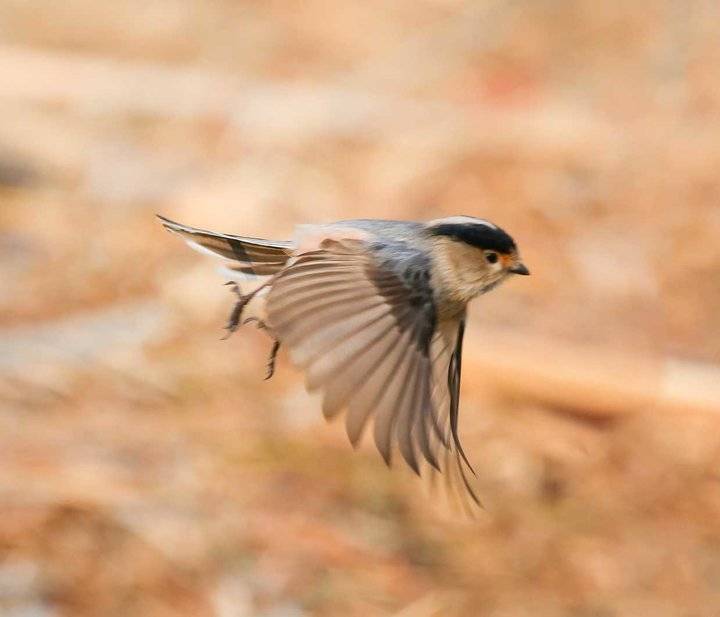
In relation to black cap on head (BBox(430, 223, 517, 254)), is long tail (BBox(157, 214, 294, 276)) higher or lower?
lower

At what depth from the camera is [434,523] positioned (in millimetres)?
4285

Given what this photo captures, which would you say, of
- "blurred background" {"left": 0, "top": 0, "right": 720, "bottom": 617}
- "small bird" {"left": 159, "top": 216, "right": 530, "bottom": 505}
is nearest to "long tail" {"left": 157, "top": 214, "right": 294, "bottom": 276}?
"small bird" {"left": 159, "top": 216, "right": 530, "bottom": 505}

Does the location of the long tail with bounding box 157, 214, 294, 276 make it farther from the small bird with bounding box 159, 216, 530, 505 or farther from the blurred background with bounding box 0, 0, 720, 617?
the blurred background with bounding box 0, 0, 720, 617

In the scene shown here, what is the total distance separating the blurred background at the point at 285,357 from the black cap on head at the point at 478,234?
1.67 m

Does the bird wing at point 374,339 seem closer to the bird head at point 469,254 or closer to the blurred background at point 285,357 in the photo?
the bird head at point 469,254

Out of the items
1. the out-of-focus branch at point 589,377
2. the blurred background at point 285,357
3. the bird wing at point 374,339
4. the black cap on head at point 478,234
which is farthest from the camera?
the out-of-focus branch at point 589,377

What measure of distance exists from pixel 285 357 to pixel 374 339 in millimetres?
2582

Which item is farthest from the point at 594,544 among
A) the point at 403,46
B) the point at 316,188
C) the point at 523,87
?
the point at 403,46

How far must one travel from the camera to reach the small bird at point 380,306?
232 centimetres

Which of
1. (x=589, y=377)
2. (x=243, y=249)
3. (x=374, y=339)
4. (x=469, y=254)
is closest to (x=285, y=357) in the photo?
(x=589, y=377)

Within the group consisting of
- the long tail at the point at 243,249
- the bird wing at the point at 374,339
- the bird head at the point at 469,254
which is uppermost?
the bird head at the point at 469,254

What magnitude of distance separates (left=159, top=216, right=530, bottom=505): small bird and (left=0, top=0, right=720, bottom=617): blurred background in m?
1.51

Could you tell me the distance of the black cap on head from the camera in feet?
8.48

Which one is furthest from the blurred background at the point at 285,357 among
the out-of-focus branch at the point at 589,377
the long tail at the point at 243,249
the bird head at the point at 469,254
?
the bird head at the point at 469,254
